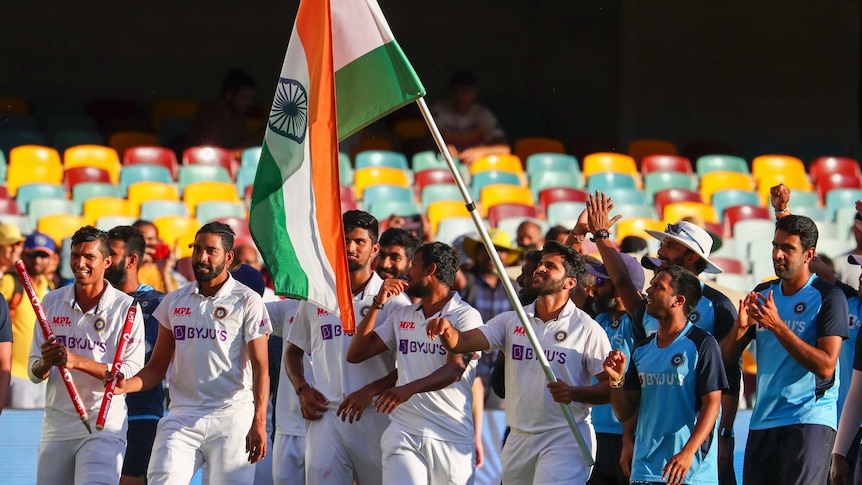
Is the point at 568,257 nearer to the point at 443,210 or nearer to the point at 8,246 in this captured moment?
the point at 8,246

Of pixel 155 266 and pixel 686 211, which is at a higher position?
pixel 686 211

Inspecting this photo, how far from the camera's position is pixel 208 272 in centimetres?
802

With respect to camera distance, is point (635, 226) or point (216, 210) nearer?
point (216, 210)

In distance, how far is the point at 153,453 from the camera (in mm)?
7926

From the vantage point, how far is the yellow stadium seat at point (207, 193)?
14.6 meters

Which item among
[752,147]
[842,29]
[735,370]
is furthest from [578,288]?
[842,29]

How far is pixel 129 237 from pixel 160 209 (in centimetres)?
524

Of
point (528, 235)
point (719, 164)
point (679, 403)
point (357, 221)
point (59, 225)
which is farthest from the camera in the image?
point (719, 164)

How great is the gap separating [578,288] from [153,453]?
8.48ft

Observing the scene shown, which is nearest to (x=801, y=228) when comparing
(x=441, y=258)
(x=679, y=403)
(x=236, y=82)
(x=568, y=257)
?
(x=679, y=403)

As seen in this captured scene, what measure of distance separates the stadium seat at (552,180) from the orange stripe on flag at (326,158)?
30.3 ft

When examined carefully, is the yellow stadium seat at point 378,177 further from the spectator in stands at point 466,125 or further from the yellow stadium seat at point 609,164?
the yellow stadium seat at point 609,164

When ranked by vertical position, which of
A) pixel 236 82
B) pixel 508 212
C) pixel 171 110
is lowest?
pixel 508 212

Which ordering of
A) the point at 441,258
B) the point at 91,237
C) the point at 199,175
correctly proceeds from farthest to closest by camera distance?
the point at 199,175, the point at 91,237, the point at 441,258
